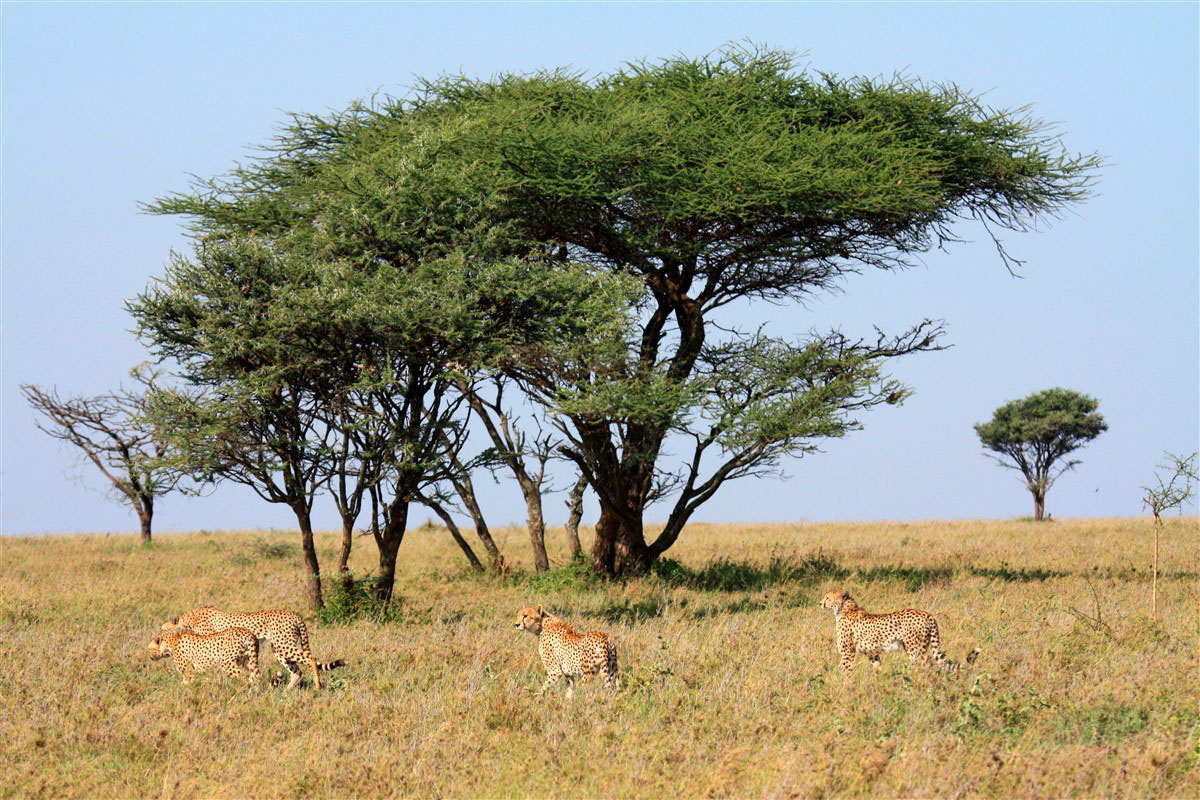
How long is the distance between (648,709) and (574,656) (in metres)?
0.96

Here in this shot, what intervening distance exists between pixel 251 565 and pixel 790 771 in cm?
2147

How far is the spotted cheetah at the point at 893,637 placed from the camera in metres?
12.4

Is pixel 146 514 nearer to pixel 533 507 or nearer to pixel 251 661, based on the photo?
pixel 533 507

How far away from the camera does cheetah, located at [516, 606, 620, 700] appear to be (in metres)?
11.2

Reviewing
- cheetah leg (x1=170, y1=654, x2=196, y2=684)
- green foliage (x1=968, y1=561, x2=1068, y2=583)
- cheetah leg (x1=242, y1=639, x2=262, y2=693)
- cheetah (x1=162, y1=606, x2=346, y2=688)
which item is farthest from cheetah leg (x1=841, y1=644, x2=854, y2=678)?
green foliage (x1=968, y1=561, x2=1068, y2=583)

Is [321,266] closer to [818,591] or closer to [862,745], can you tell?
[818,591]

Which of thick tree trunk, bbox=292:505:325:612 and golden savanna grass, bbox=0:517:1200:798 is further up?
thick tree trunk, bbox=292:505:325:612

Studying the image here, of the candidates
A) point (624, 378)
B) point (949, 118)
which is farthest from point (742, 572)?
point (949, 118)

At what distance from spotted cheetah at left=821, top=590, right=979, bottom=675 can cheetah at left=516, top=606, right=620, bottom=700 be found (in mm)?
2668

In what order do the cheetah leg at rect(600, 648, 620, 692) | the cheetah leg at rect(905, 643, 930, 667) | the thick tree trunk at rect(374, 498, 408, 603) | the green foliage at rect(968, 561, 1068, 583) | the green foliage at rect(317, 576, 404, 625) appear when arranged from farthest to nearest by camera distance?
the green foliage at rect(968, 561, 1068, 583) < the thick tree trunk at rect(374, 498, 408, 603) < the green foliage at rect(317, 576, 404, 625) < the cheetah leg at rect(905, 643, 930, 667) < the cheetah leg at rect(600, 648, 620, 692)

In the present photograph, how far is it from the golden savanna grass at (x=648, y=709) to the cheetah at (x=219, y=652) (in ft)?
0.68

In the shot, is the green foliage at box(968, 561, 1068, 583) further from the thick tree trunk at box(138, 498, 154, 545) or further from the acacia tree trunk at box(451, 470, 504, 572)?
the thick tree trunk at box(138, 498, 154, 545)

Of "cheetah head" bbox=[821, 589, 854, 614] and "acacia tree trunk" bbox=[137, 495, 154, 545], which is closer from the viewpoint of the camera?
"cheetah head" bbox=[821, 589, 854, 614]

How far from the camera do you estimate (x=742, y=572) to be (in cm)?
2406
